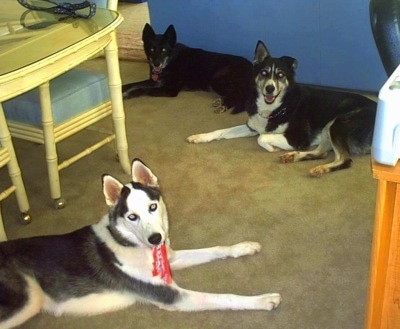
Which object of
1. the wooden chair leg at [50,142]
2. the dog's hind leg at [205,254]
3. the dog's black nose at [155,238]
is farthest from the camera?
the wooden chair leg at [50,142]

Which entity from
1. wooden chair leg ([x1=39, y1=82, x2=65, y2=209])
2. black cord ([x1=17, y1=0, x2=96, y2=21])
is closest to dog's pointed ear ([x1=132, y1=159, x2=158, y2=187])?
wooden chair leg ([x1=39, y1=82, x2=65, y2=209])

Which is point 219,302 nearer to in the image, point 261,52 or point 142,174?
point 142,174

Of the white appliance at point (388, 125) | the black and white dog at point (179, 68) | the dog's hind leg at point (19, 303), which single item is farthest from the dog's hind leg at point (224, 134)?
the white appliance at point (388, 125)

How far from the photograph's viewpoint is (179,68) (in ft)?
11.4

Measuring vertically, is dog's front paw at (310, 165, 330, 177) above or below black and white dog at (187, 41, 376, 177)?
below

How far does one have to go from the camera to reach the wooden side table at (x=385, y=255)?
1.04m

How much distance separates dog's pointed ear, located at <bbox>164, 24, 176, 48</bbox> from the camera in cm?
335

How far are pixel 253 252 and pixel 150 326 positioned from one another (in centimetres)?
48

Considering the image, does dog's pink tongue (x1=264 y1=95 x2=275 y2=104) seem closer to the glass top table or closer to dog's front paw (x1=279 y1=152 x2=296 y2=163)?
dog's front paw (x1=279 y1=152 x2=296 y2=163)

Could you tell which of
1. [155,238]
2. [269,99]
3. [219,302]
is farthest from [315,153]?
[155,238]

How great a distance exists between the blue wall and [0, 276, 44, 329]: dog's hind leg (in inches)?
81.7

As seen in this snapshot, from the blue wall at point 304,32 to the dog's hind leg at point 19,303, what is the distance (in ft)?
6.81

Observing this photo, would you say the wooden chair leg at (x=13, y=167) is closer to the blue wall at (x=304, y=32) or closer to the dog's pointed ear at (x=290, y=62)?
the dog's pointed ear at (x=290, y=62)

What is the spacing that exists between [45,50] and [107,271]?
817mm
